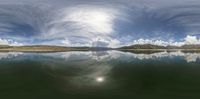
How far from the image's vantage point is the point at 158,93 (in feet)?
130

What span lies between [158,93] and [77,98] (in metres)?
11.6

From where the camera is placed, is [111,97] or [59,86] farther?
[59,86]

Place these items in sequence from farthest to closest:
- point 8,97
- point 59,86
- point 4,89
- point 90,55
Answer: point 90,55 → point 59,86 → point 4,89 → point 8,97

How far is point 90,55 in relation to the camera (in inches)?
4968

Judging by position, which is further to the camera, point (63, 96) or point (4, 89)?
point (4, 89)

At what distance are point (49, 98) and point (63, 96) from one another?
218cm

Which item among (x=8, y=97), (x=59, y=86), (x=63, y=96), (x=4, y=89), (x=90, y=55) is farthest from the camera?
(x=90, y=55)

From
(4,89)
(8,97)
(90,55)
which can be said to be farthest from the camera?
(90,55)

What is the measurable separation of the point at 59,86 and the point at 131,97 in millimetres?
15832

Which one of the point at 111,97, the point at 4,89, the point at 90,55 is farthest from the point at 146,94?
the point at 90,55

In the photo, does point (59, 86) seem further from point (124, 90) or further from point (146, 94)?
point (146, 94)

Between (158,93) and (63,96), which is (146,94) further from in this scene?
(63,96)

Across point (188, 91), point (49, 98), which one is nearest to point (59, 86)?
point (49, 98)

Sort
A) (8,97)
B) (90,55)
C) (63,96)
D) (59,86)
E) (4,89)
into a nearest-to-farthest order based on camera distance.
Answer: (8,97) → (63,96) → (4,89) → (59,86) → (90,55)
